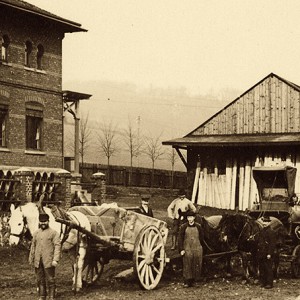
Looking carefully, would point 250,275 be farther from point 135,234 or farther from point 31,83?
point 31,83

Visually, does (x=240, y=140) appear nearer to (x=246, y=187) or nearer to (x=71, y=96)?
(x=246, y=187)

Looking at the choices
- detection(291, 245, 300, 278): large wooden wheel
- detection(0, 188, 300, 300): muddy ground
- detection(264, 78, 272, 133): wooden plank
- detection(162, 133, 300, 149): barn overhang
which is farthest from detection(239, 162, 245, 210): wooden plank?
detection(291, 245, 300, 278): large wooden wheel

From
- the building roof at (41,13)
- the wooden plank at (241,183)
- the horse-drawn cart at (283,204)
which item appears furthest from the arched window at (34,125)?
the horse-drawn cart at (283,204)

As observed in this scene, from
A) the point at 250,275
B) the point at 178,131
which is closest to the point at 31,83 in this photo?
the point at 250,275

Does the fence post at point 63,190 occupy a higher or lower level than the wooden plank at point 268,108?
lower

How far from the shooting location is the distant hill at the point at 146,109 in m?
126

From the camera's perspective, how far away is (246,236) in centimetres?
1543

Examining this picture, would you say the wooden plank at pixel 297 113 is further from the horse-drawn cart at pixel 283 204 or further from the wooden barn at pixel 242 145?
the horse-drawn cart at pixel 283 204

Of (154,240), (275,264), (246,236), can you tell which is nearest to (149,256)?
(154,240)

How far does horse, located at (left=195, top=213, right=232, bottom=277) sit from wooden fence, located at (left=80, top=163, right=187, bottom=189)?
27179mm

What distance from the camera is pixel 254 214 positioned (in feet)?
59.3

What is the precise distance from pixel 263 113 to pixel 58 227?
682 inches

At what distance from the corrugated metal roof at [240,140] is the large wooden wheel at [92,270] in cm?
1341

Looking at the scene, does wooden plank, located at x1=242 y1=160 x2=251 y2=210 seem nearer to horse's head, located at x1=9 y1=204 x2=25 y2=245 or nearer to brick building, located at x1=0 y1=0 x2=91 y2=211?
brick building, located at x1=0 y1=0 x2=91 y2=211
